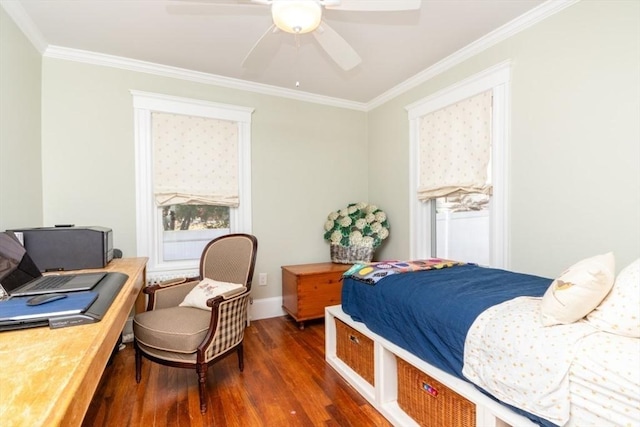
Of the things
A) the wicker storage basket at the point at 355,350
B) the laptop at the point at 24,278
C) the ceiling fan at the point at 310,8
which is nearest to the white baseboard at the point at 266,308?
the wicker storage basket at the point at 355,350

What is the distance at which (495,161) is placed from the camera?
2375mm

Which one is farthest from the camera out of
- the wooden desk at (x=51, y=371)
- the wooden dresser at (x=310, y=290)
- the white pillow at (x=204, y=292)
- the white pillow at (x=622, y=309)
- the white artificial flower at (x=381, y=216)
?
the white artificial flower at (x=381, y=216)

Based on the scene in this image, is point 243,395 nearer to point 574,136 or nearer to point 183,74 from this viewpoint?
point 574,136

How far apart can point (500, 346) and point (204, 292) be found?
1.85 meters

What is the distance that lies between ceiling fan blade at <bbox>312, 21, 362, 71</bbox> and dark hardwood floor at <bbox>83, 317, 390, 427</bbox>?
2.17m

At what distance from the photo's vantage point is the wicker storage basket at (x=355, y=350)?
1.98 meters

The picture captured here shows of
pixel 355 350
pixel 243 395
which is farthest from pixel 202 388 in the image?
pixel 355 350

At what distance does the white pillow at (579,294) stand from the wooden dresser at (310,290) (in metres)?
1.94

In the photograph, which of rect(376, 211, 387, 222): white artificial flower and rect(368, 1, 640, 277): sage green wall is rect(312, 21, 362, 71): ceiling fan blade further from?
rect(376, 211, 387, 222): white artificial flower

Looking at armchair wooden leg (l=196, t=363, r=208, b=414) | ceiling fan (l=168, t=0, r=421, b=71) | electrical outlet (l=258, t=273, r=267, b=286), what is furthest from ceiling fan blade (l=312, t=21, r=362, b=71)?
electrical outlet (l=258, t=273, r=267, b=286)

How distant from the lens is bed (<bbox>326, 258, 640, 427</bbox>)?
959 millimetres

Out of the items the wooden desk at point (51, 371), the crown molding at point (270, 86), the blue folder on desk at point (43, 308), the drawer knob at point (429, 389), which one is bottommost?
the drawer knob at point (429, 389)

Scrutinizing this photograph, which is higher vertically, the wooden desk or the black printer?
the black printer

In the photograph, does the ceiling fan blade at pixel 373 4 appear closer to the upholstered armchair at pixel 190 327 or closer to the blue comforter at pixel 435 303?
the blue comforter at pixel 435 303
